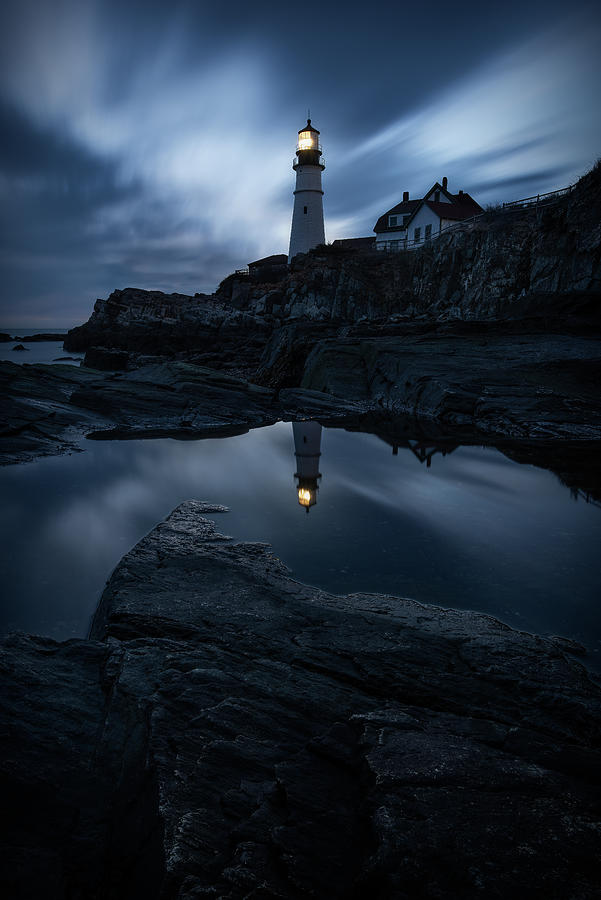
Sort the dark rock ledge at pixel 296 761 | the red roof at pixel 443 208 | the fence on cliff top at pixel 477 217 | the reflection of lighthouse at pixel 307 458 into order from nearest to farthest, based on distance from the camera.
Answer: the dark rock ledge at pixel 296 761, the reflection of lighthouse at pixel 307 458, the fence on cliff top at pixel 477 217, the red roof at pixel 443 208

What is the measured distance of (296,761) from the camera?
2928 millimetres

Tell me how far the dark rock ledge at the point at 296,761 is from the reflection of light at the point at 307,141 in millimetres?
67609

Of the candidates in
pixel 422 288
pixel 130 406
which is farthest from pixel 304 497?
pixel 422 288

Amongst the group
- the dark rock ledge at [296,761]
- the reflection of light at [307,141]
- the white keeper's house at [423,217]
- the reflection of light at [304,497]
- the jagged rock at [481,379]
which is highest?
the reflection of light at [307,141]

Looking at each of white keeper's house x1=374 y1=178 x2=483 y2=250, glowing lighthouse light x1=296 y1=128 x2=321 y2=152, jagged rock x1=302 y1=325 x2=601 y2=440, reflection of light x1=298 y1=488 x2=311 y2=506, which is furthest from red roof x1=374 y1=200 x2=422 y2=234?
reflection of light x1=298 y1=488 x2=311 y2=506

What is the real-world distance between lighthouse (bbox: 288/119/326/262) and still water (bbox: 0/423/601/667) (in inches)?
2146

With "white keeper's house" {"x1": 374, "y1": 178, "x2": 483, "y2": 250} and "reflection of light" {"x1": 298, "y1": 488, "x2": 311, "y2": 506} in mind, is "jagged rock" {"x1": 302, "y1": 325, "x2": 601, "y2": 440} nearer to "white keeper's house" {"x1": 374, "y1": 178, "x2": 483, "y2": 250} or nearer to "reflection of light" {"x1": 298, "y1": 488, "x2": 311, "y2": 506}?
"reflection of light" {"x1": 298, "y1": 488, "x2": 311, "y2": 506}

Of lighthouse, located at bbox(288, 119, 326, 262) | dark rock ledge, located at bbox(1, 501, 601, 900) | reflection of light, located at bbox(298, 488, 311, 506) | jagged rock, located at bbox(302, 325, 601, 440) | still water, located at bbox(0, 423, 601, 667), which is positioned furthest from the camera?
lighthouse, located at bbox(288, 119, 326, 262)

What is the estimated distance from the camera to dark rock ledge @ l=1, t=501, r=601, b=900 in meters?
2.32

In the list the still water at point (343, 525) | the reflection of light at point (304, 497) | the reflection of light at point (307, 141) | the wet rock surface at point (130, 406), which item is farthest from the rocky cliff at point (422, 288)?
the reflection of light at point (304, 497)

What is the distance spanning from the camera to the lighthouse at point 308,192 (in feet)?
199

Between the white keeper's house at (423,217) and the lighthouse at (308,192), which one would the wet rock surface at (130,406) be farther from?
the lighthouse at (308,192)

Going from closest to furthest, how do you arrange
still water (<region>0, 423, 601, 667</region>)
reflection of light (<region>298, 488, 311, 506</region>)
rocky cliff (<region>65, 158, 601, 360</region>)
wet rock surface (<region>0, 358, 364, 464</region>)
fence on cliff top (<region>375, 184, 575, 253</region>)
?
still water (<region>0, 423, 601, 667</region>), reflection of light (<region>298, 488, 311, 506</region>), wet rock surface (<region>0, 358, 364, 464</region>), rocky cliff (<region>65, 158, 601, 360</region>), fence on cliff top (<region>375, 184, 575, 253</region>)

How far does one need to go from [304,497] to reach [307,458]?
159 inches
